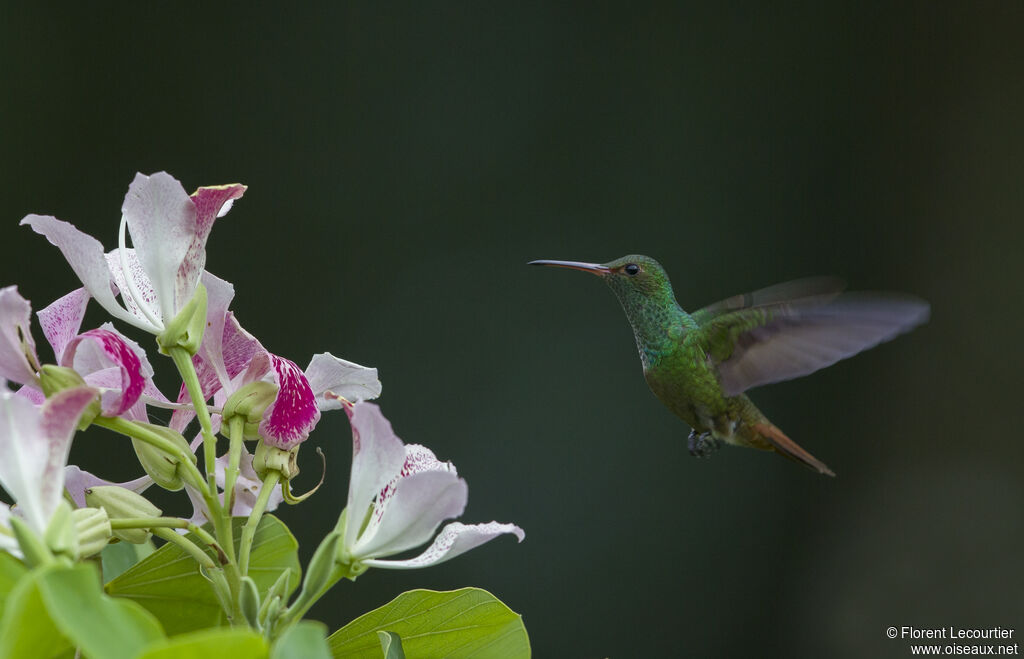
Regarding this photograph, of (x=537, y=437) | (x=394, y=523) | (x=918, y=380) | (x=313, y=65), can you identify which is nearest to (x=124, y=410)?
(x=394, y=523)

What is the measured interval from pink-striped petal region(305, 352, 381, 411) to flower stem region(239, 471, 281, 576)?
0.21 ft

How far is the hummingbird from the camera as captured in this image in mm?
1414

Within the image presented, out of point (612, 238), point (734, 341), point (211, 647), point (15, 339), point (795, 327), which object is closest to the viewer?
point (211, 647)

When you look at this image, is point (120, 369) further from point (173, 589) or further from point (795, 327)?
point (795, 327)

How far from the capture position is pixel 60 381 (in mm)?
609

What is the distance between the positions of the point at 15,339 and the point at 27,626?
232 mm

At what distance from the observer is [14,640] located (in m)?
0.45

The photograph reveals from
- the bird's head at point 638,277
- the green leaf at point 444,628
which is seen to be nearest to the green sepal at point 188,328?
the green leaf at point 444,628

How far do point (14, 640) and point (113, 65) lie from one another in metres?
4.43

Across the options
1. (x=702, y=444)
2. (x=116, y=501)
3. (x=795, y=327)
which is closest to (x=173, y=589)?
(x=116, y=501)

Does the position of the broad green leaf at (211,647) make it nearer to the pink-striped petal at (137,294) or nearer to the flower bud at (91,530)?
the flower bud at (91,530)

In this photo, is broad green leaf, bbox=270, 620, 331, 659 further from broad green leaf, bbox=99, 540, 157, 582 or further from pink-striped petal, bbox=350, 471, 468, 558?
→ broad green leaf, bbox=99, 540, 157, 582

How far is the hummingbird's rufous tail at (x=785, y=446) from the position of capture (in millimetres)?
1628

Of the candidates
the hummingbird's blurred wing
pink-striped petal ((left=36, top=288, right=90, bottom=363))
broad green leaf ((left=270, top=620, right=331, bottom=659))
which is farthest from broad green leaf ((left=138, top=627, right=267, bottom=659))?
the hummingbird's blurred wing
